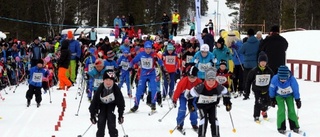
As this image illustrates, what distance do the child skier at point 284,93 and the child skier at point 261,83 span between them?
3.47 ft

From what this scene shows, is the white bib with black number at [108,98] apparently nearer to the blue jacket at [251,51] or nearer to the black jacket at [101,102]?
the black jacket at [101,102]

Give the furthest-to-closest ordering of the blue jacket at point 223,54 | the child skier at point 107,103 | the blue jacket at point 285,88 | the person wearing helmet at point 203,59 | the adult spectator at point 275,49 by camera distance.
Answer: the blue jacket at point 223,54, the adult spectator at point 275,49, the person wearing helmet at point 203,59, the blue jacket at point 285,88, the child skier at point 107,103

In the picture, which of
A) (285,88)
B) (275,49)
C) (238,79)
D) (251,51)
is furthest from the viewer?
(238,79)

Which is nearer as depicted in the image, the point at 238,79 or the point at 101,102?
the point at 101,102

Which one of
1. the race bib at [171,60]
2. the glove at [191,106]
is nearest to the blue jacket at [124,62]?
the race bib at [171,60]

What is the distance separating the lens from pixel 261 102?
450 inches

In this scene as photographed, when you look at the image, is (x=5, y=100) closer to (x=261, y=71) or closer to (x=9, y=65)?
(x=9, y=65)

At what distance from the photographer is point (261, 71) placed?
37.8 ft

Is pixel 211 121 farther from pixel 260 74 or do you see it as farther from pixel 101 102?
pixel 260 74

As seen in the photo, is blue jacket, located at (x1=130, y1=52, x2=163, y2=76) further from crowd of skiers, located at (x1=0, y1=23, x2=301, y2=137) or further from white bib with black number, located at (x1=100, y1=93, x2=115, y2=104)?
white bib with black number, located at (x1=100, y1=93, x2=115, y2=104)

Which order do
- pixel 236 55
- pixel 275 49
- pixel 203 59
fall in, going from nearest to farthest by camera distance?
pixel 203 59, pixel 275 49, pixel 236 55

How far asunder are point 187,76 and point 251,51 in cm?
543

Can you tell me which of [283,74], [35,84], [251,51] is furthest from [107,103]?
[251,51]

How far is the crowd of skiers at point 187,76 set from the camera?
8.87 metres
